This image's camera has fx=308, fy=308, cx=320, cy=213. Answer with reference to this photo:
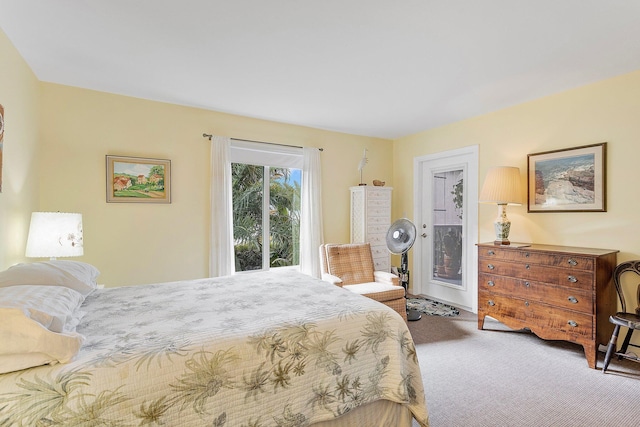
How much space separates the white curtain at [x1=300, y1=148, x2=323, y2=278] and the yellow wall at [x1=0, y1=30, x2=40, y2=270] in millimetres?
2833

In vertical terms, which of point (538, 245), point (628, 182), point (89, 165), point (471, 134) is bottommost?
point (538, 245)

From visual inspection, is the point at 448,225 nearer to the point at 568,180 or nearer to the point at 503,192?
the point at 503,192

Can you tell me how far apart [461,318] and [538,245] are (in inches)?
48.6

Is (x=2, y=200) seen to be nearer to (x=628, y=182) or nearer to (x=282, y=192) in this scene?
(x=282, y=192)

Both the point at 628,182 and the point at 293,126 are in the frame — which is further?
the point at 293,126

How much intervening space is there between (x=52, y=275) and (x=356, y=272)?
285 cm

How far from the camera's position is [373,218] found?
4.57 metres

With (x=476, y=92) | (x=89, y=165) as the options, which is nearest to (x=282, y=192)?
(x=89, y=165)

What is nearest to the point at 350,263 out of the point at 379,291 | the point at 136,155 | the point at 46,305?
the point at 379,291

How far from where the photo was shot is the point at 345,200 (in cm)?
477

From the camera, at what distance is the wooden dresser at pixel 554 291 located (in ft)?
8.40

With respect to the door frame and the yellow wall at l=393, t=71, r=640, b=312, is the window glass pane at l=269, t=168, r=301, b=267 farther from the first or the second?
the yellow wall at l=393, t=71, r=640, b=312

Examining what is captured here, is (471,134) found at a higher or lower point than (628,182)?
higher

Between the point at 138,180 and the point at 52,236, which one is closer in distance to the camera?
the point at 52,236
